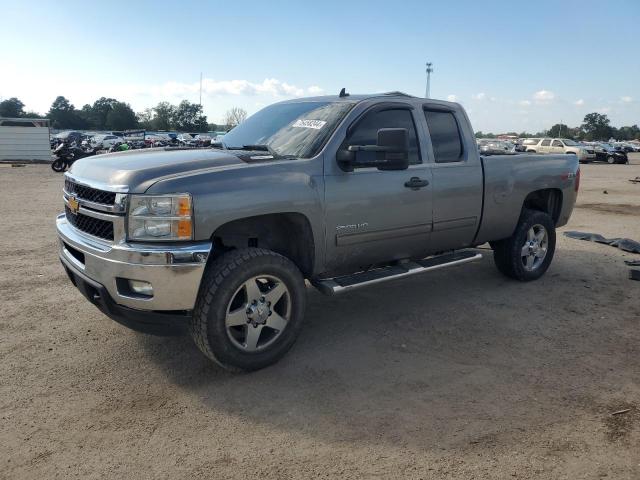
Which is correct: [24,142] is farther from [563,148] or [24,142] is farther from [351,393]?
[563,148]

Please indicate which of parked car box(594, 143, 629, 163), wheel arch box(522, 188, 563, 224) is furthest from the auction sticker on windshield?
parked car box(594, 143, 629, 163)

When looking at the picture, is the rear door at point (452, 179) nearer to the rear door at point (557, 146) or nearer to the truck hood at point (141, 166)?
the truck hood at point (141, 166)

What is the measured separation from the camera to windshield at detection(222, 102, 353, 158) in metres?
4.23

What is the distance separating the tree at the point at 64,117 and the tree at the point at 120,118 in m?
6.18

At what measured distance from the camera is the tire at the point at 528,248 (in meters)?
5.91

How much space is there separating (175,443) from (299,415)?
2.44 feet

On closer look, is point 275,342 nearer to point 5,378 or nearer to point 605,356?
point 5,378

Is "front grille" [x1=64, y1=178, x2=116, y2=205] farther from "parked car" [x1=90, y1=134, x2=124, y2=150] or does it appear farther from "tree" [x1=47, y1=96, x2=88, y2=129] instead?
"tree" [x1=47, y1=96, x2=88, y2=129]

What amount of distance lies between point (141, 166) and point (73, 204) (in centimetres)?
77

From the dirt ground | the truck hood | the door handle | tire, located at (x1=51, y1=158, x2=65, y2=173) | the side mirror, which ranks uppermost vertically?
the side mirror

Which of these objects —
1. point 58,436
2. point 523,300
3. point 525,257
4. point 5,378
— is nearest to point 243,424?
point 58,436

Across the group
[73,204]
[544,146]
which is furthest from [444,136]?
[544,146]

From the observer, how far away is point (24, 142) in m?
27.5

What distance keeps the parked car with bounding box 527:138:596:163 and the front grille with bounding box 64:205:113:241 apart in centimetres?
3522
